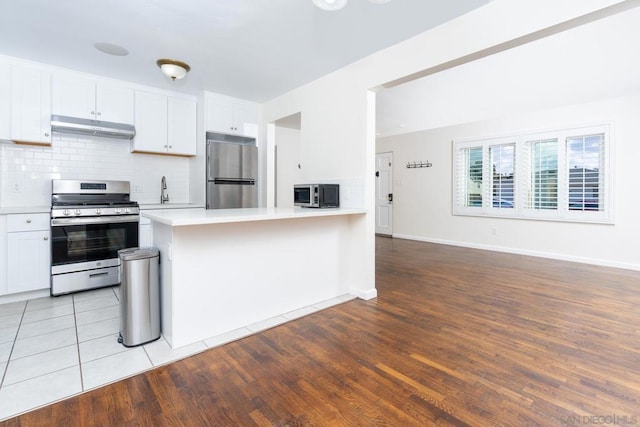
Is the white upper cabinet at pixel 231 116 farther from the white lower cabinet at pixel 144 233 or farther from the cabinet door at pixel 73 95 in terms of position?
the white lower cabinet at pixel 144 233

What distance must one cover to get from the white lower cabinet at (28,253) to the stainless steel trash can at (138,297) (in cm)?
165

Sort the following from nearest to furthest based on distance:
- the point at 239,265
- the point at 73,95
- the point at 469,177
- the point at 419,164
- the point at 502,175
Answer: the point at 239,265
the point at 73,95
the point at 502,175
the point at 469,177
the point at 419,164

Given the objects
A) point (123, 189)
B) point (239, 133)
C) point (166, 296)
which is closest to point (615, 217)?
point (239, 133)

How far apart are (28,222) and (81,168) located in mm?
1005

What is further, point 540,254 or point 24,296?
point 540,254

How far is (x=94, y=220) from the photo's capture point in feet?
11.1

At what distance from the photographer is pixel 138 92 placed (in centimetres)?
395

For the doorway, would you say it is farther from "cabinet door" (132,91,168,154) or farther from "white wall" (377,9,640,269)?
"cabinet door" (132,91,168,154)

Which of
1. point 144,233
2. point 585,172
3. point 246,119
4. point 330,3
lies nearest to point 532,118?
point 585,172

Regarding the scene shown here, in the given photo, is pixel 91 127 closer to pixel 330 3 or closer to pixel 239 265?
pixel 239 265

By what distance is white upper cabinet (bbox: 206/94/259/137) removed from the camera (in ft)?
14.0

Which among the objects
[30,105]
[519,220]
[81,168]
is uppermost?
[30,105]

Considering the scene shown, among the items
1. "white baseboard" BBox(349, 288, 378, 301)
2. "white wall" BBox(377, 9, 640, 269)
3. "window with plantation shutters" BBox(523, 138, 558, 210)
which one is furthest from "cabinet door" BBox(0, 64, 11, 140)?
"window with plantation shutters" BBox(523, 138, 558, 210)

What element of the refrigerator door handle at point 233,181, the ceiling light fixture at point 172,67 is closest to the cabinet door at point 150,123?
the refrigerator door handle at point 233,181
